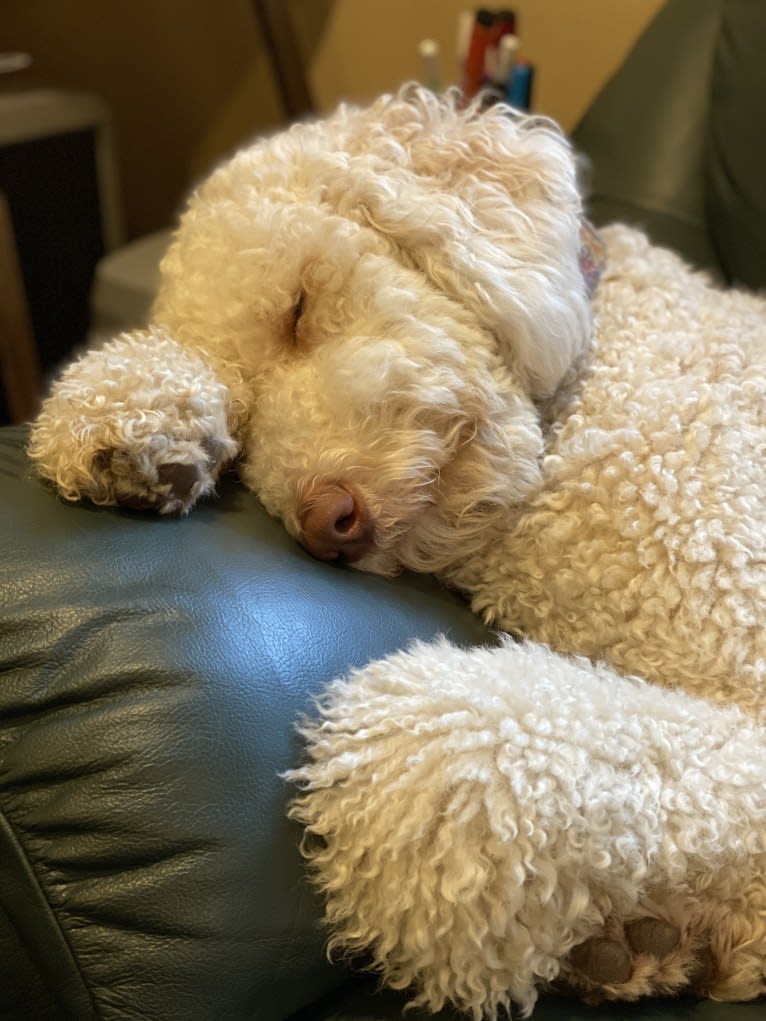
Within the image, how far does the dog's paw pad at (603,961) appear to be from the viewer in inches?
30.7

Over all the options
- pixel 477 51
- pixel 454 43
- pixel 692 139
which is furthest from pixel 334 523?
pixel 454 43

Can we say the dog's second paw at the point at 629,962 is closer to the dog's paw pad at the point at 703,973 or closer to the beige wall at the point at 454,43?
the dog's paw pad at the point at 703,973

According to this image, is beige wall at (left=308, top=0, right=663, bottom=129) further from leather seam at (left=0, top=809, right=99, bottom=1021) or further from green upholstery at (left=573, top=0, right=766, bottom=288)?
leather seam at (left=0, top=809, right=99, bottom=1021)

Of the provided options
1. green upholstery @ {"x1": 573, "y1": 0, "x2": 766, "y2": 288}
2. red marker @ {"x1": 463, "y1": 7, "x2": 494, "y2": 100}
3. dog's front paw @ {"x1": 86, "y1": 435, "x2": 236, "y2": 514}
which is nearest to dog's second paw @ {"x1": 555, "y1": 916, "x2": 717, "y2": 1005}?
dog's front paw @ {"x1": 86, "y1": 435, "x2": 236, "y2": 514}

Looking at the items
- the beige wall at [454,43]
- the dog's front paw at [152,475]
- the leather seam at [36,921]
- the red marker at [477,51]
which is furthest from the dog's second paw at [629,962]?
the beige wall at [454,43]

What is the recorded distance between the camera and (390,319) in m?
0.98

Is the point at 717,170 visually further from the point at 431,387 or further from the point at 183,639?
the point at 183,639

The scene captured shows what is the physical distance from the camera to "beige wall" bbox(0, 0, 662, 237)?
89.3 inches

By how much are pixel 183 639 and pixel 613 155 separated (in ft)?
4.19

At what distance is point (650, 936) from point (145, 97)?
2.96m

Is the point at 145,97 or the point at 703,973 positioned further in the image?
the point at 145,97

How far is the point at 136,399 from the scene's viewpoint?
91 cm

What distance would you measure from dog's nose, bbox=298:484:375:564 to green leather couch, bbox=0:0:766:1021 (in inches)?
1.1

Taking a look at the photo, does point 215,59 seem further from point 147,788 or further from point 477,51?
point 147,788
